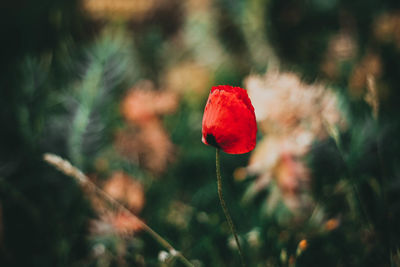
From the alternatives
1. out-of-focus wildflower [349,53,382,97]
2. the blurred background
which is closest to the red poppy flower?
the blurred background

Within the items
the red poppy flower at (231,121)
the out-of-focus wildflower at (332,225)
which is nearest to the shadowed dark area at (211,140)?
the red poppy flower at (231,121)

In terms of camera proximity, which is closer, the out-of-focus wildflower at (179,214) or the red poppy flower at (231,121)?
the red poppy flower at (231,121)

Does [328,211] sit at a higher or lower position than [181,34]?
lower

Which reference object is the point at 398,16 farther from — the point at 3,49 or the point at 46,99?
the point at 3,49

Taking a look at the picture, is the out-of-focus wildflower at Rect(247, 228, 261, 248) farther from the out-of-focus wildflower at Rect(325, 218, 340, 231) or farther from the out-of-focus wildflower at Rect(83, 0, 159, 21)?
the out-of-focus wildflower at Rect(83, 0, 159, 21)

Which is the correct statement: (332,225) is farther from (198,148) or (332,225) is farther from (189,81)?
(189,81)

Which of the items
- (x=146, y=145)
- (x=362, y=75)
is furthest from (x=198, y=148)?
(x=362, y=75)

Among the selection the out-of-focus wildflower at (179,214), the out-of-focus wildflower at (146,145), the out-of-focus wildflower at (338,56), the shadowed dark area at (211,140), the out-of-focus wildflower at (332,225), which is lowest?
the out-of-focus wildflower at (179,214)

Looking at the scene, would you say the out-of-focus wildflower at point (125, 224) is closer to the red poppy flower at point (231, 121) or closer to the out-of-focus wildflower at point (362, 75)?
the red poppy flower at point (231, 121)

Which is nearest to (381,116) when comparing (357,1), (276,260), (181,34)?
(276,260)
